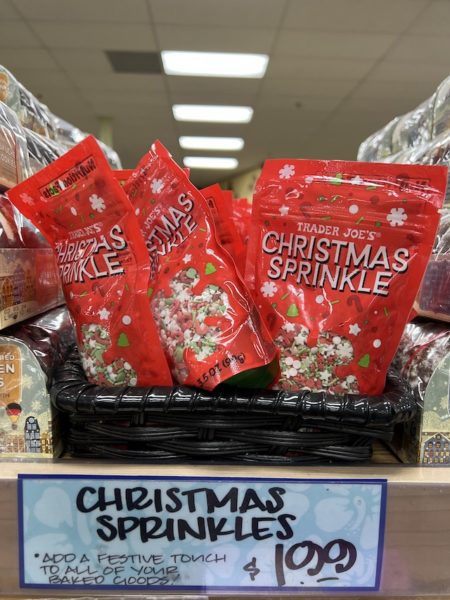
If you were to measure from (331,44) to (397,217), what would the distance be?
364 cm

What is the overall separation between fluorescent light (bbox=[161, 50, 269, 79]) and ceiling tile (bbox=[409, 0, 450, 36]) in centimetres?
114

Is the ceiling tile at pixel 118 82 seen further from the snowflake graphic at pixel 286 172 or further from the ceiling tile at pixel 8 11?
the snowflake graphic at pixel 286 172

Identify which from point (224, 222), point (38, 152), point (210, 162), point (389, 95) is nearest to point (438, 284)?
point (224, 222)

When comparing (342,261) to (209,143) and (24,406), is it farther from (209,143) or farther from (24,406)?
(209,143)

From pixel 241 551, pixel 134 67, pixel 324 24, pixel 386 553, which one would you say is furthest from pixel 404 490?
pixel 134 67

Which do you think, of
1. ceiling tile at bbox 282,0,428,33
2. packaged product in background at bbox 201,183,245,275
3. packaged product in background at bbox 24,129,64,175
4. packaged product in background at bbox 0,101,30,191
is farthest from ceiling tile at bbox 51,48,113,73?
packaged product in background at bbox 201,183,245,275

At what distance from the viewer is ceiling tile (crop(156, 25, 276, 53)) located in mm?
3391

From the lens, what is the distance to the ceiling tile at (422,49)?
3.43 meters

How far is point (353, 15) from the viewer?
10.3 ft

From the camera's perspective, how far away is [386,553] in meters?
0.48

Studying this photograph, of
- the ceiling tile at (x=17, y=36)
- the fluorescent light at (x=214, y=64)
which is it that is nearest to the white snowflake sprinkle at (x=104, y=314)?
the ceiling tile at (x=17, y=36)

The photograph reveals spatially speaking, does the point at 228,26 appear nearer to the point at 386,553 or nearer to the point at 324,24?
the point at 324,24

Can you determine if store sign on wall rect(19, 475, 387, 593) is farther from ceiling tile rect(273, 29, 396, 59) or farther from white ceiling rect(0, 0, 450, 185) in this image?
ceiling tile rect(273, 29, 396, 59)

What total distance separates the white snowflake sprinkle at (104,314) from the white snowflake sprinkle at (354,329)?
9.8 inches
